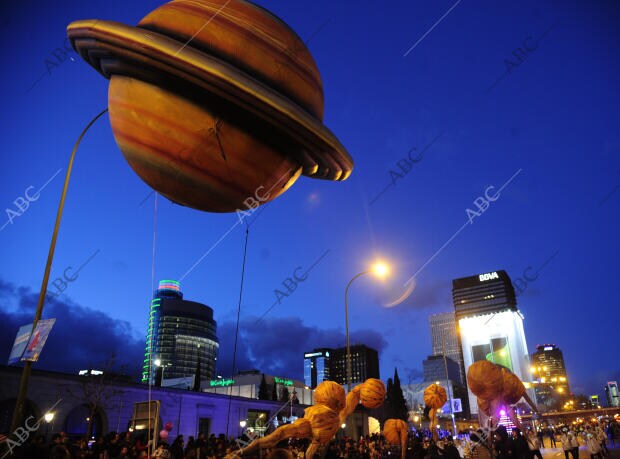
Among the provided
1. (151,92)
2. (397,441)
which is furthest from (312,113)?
(397,441)

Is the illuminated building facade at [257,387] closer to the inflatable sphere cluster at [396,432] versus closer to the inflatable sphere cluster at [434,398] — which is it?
the inflatable sphere cluster at [434,398]

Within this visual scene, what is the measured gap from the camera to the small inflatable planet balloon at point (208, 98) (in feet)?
14.6

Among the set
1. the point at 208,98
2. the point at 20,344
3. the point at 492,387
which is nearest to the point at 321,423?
the point at 20,344

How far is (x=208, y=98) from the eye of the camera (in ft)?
15.4

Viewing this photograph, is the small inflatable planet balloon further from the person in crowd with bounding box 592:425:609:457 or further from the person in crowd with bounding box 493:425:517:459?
the person in crowd with bounding box 592:425:609:457

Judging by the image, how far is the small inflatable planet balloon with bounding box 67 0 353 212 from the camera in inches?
175

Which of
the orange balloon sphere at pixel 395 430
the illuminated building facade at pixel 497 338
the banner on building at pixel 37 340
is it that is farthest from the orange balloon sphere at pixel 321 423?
the illuminated building facade at pixel 497 338

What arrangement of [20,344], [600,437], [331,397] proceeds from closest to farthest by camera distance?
[20,344]
[331,397]
[600,437]

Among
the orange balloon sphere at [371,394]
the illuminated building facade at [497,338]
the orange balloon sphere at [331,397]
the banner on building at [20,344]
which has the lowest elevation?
the orange balloon sphere at [331,397]

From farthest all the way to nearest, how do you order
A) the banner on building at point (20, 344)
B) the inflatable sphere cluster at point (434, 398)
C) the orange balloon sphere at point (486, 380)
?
the orange balloon sphere at point (486, 380), the inflatable sphere cluster at point (434, 398), the banner on building at point (20, 344)

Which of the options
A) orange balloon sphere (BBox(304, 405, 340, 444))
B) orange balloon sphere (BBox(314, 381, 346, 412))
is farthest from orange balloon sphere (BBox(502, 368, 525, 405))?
orange balloon sphere (BBox(304, 405, 340, 444))

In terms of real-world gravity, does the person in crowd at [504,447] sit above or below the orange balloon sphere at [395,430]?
below

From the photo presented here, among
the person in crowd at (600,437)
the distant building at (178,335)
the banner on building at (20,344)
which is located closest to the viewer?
the banner on building at (20,344)

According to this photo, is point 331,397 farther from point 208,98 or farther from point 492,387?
point 492,387
